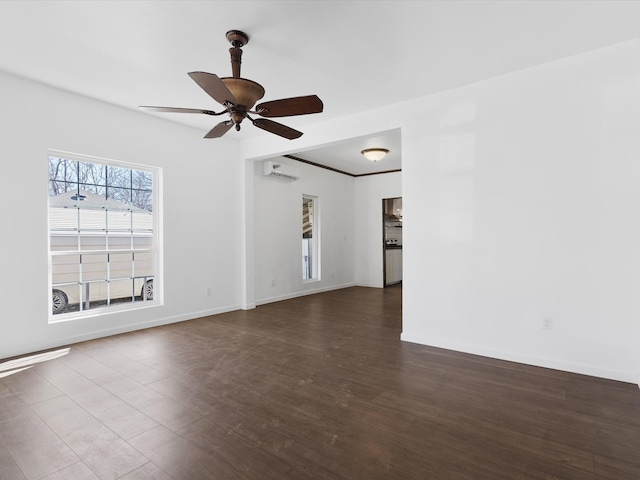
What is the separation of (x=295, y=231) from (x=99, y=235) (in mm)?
→ 3454

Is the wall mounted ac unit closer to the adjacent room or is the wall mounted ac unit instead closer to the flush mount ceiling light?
the adjacent room

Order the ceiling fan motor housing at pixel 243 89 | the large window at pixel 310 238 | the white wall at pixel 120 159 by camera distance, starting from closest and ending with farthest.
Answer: the ceiling fan motor housing at pixel 243 89
the white wall at pixel 120 159
the large window at pixel 310 238

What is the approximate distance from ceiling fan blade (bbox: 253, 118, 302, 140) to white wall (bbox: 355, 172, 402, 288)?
5007 millimetres

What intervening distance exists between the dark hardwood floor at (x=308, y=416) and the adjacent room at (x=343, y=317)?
0.06 feet

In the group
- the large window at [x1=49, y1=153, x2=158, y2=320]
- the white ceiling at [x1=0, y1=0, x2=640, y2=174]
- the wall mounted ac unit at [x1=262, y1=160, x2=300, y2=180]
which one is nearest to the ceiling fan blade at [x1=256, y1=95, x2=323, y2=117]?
the white ceiling at [x1=0, y1=0, x2=640, y2=174]

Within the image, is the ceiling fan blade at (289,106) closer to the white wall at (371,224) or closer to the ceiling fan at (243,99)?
the ceiling fan at (243,99)

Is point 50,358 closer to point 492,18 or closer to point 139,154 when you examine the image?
point 139,154

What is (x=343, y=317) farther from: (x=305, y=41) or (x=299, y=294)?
(x=305, y=41)

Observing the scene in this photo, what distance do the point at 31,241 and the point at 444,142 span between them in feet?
14.5

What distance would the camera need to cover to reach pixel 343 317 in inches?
197

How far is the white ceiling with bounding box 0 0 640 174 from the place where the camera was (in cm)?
233

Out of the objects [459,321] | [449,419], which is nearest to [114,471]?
[449,419]

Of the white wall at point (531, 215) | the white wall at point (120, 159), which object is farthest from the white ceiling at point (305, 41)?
the white wall at point (120, 159)

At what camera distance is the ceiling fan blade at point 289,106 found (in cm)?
245
